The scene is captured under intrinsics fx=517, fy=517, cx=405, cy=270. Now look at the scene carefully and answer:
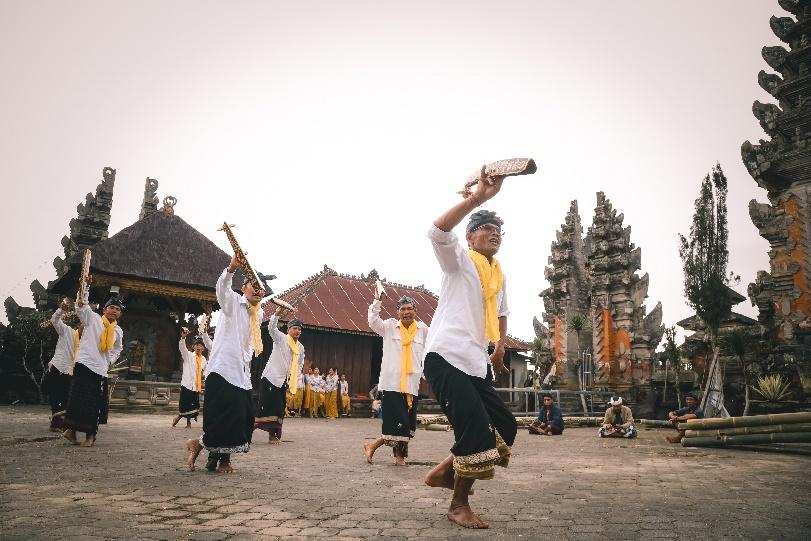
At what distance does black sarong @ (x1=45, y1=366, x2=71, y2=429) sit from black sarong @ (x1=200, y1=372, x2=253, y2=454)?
522 cm

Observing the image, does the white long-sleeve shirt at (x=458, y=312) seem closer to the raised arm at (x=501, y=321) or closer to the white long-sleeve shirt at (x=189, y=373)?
the raised arm at (x=501, y=321)

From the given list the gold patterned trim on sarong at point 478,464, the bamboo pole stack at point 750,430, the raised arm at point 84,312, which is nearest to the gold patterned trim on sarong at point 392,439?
the gold patterned trim on sarong at point 478,464

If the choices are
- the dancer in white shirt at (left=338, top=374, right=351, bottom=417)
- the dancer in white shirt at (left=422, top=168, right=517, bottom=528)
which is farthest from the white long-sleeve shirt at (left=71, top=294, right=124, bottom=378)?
the dancer in white shirt at (left=338, top=374, right=351, bottom=417)

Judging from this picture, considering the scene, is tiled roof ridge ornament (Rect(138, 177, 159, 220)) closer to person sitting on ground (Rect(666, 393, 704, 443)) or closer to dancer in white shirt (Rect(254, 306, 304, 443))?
dancer in white shirt (Rect(254, 306, 304, 443))

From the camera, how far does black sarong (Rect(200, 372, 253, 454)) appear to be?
5195 mm

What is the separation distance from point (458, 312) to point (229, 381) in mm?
3029

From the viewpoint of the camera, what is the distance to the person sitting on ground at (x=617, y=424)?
445 inches

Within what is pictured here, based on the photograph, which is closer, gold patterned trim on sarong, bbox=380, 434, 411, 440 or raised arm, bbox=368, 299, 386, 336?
gold patterned trim on sarong, bbox=380, 434, 411, 440

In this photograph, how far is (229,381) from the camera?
543 centimetres

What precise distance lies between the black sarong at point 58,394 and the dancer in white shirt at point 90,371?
6.28 ft

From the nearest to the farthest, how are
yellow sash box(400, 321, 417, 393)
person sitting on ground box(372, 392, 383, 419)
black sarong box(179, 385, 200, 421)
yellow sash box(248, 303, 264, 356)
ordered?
1. yellow sash box(248, 303, 264, 356)
2. yellow sash box(400, 321, 417, 393)
3. black sarong box(179, 385, 200, 421)
4. person sitting on ground box(372, 392, 383, 419)

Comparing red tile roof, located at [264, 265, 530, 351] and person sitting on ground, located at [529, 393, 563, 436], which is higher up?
red tile roof, located at [264, 265, 530, 351]

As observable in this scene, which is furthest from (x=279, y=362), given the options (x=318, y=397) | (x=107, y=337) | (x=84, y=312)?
(x=318, y=397)

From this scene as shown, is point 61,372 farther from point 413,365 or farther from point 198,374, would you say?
point 413,365
